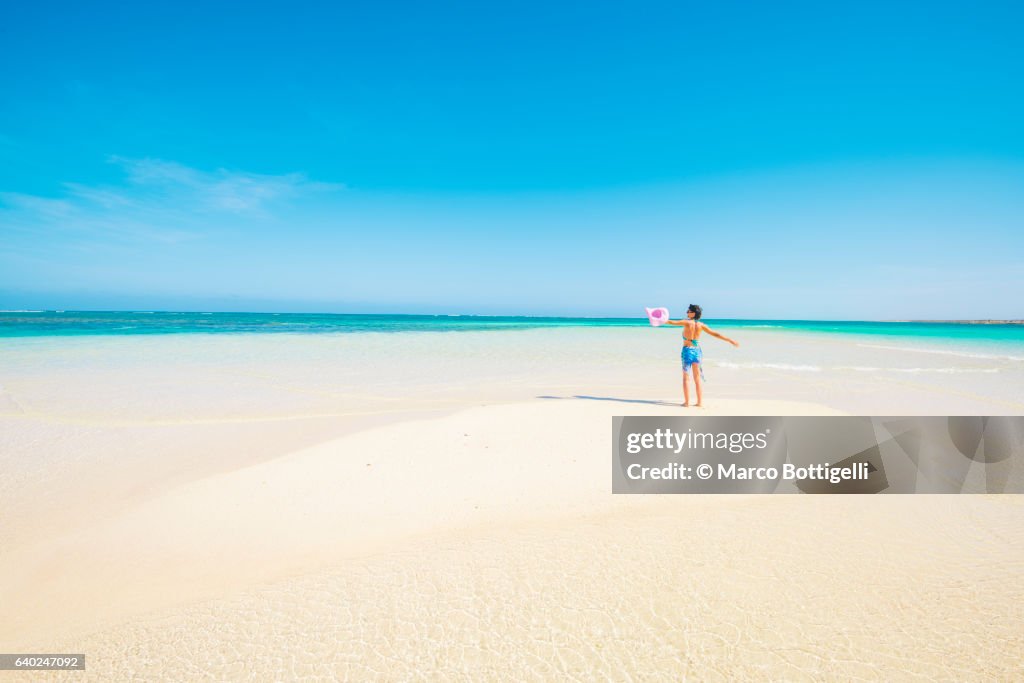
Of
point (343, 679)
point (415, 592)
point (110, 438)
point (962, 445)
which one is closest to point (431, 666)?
point (343, 679)

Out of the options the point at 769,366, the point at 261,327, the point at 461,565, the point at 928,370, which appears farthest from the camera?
the point at 261,327

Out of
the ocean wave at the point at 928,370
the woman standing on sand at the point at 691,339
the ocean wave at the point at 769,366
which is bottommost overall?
the ocean wave at the point at 928,370

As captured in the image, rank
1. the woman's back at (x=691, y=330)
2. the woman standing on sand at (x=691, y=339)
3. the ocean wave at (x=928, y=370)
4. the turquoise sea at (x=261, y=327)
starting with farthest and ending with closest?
the turquoise sea at (x=261, y=327) → the ocean wave at (x=928, y=370) → the woman's back at (x=691, y=330) → the woman standing on sand at (x=691, y=339)

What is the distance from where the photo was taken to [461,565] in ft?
10.6

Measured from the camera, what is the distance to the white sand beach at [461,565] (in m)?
2.39

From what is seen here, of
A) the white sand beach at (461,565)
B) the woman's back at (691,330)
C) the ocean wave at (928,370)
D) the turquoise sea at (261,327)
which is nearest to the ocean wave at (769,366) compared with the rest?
the ocean wave at (928,370)

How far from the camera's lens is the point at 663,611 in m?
2.69

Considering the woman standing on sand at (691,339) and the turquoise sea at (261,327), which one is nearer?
the woman standing on sand at (691,339)

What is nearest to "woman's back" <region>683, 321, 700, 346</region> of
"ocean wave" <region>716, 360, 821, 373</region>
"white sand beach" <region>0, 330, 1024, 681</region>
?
"white sand beach" <region>0, 330, 1024, 681</region>

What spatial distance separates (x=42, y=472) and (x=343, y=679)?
5.84 meters

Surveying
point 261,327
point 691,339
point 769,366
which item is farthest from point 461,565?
point 261,327

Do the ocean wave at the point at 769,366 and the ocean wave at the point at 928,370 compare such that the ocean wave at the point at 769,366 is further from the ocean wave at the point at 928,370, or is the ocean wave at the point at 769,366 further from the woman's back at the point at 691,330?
the woman's back at the point at 691,330

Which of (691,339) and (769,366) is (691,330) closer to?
(691,339)

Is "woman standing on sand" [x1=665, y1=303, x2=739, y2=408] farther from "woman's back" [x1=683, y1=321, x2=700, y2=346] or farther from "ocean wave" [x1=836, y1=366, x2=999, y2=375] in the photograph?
"ocean wave" [x1=836, y1=366, x2=999, y2=375]
